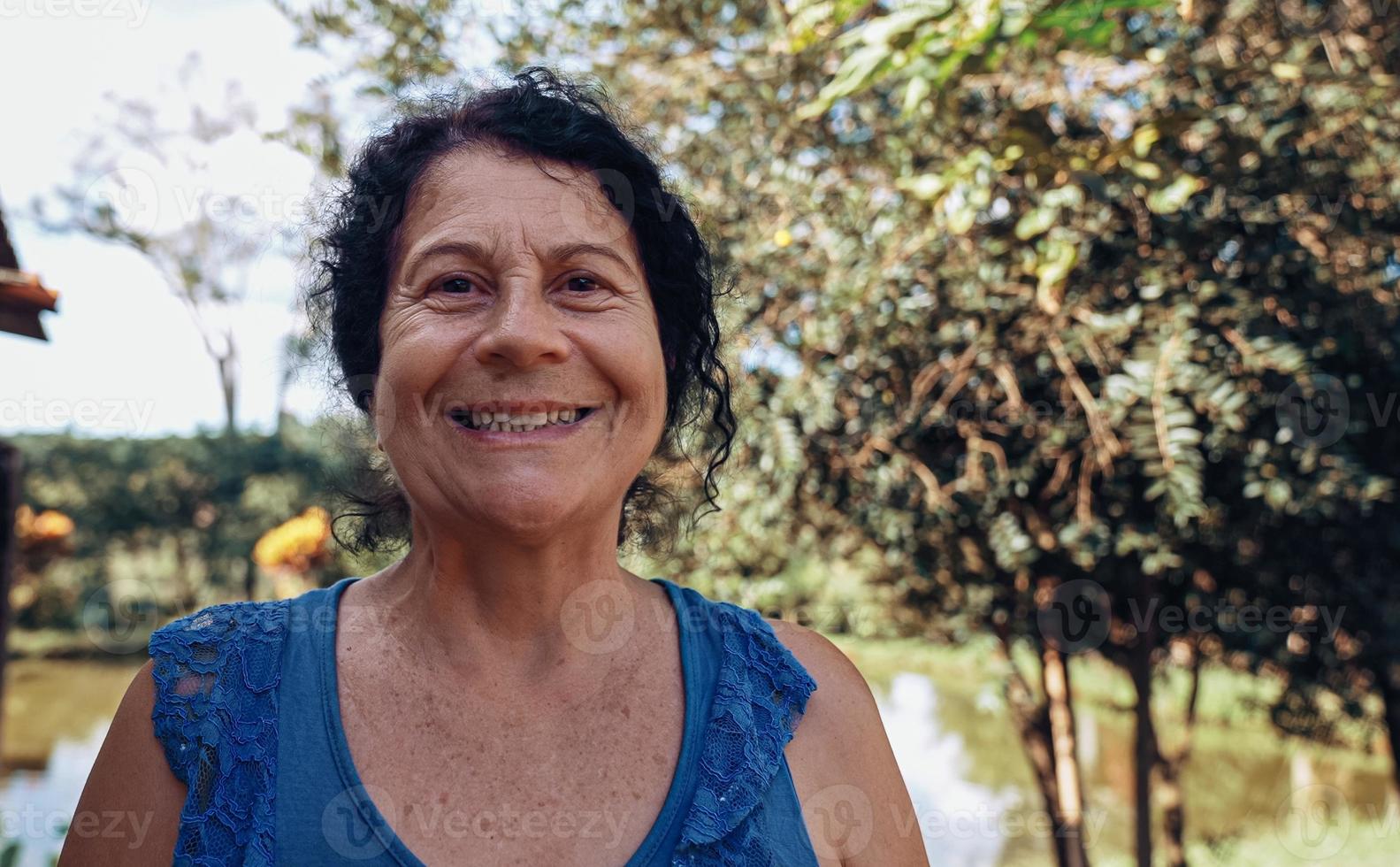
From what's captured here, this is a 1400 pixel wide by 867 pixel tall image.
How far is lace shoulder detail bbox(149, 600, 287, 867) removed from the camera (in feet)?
4.35

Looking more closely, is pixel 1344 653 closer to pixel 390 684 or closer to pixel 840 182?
pixel 840 182

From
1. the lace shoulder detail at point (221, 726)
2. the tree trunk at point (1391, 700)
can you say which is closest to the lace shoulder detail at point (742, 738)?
the lace shoulder detail at point (221, 726)

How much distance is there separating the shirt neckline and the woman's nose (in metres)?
0.46

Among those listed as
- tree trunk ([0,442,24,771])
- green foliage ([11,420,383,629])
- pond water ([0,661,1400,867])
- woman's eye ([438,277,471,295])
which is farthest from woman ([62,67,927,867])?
green foliage ([11,420,383,629])

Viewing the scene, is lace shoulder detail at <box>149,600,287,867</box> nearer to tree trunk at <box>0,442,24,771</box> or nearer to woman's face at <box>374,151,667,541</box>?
woman's face at <box>374,151,667,541</box>

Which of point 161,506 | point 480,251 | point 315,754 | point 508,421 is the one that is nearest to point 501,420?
point 508,421

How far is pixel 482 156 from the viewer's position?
1.57 m

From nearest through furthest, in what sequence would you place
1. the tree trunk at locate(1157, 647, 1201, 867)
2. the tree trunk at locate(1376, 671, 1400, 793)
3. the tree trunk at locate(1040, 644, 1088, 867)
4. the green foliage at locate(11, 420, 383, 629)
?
the tree trunk at locate(1376, 671, 1400, 793), the tree trunk at locate(1040, 644, 1088, 867), the tree trunk at locate(1157, 647, 1201, 867), the green foliage at locate(11, 420, 383, 629)

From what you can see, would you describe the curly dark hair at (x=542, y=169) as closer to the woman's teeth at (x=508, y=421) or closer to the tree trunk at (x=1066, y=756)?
the woman's teeth at (x=508, y=421)

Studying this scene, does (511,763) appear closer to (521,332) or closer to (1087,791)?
(521,332)

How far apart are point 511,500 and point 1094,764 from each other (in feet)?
34.7

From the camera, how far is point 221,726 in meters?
1.38

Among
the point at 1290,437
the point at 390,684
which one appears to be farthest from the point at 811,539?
the point at 390,684

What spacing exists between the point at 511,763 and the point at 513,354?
538 mm
